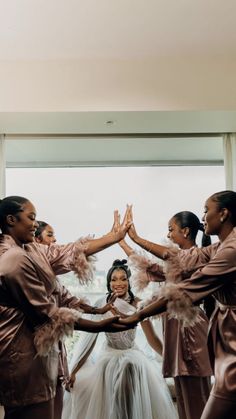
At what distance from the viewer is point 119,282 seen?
140 inches

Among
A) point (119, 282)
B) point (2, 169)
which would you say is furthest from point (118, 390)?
point (2, 169)

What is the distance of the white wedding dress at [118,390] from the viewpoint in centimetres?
306

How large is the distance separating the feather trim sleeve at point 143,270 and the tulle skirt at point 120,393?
714 millimetres

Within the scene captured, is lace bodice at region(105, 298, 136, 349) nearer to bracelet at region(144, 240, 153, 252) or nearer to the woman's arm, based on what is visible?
the woman's arm

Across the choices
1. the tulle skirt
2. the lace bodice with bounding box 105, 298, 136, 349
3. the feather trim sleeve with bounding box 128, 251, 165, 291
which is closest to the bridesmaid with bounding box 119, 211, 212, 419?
the feather trim sleeve with bounding box 128, 251, 165, 291

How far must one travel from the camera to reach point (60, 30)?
3043 millimetres

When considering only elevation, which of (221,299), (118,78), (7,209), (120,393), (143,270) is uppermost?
(118,78)

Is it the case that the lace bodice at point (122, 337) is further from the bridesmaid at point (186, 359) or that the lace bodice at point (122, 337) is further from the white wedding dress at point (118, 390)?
the bridesmaid at point (186, 359)

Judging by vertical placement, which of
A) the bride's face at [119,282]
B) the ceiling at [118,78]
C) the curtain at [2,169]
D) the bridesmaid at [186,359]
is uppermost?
the ceiling at [118,78]

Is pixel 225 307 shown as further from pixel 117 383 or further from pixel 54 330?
pixel 117 383

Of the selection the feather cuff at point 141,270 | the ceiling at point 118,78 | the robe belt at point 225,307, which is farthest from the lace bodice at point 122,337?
the robe belt at point 225,307

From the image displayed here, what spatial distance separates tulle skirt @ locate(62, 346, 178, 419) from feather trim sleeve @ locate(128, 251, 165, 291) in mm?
714

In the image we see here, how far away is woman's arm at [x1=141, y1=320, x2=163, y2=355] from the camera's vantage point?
11.5 feet

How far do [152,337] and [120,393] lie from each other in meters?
0.54
